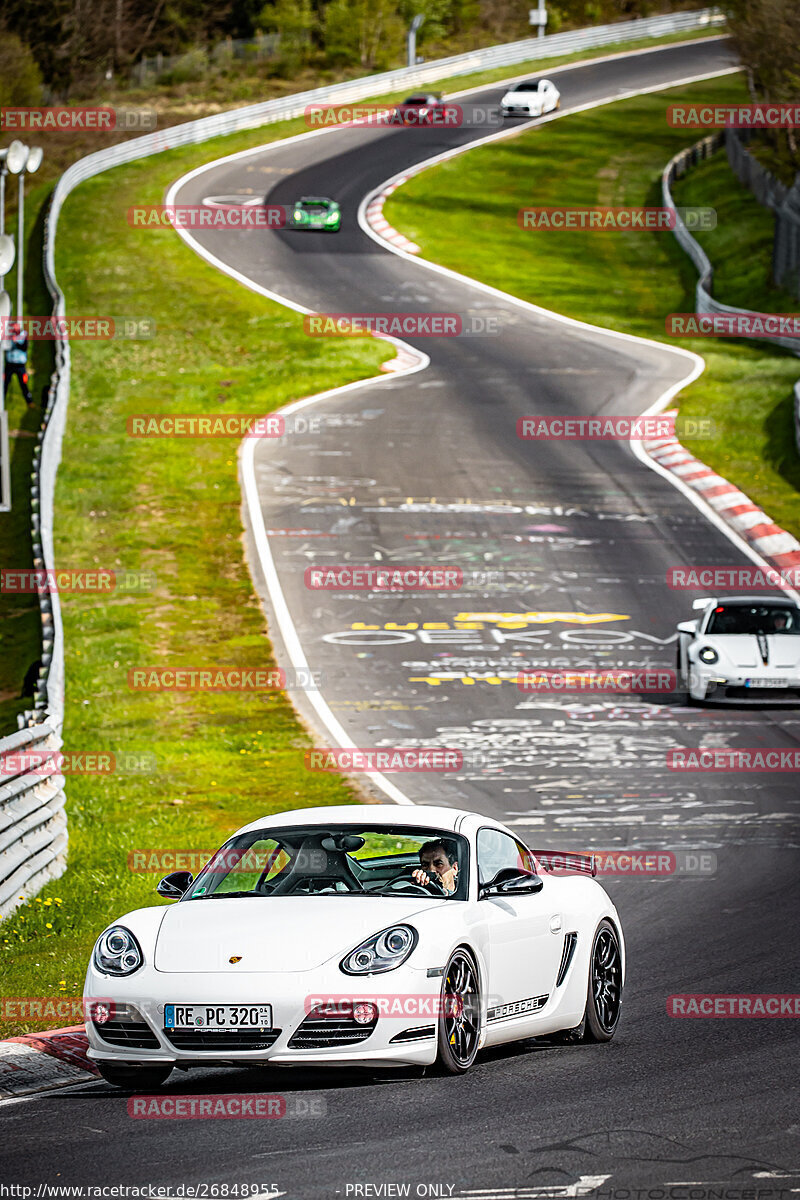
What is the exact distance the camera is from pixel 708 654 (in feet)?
73.0

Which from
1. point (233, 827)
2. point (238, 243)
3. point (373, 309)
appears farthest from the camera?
point (238, 243)

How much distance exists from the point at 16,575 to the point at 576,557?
9.25 meters

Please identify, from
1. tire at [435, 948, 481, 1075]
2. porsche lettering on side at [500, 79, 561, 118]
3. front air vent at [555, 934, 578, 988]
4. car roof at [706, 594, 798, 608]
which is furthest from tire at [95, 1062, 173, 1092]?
porsche lettering on side at [500, 79, 561, 118]

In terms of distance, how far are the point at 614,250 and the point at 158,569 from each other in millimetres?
35114

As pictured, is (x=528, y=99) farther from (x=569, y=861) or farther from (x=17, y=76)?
(x=569, y=861)

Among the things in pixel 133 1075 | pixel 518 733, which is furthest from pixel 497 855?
pixel 518 733

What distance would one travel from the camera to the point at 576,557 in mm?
29156

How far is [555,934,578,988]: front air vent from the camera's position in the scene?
921 centimetres

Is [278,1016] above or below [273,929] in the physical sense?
below

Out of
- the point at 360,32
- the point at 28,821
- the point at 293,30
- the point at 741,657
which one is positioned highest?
the point at 293,30

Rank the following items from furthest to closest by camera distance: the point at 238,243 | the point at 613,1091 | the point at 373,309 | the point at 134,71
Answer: the point at 134,71 < the point at 238,243 < the point at 373,309 < the point at 613,1091

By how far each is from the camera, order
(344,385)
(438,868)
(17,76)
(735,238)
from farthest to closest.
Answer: (17,76)
(735,238)
(344,385)
(438,868)

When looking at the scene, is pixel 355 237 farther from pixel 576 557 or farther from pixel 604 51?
pixel 604 51

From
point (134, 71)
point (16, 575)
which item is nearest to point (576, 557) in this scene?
point (16, 575)
